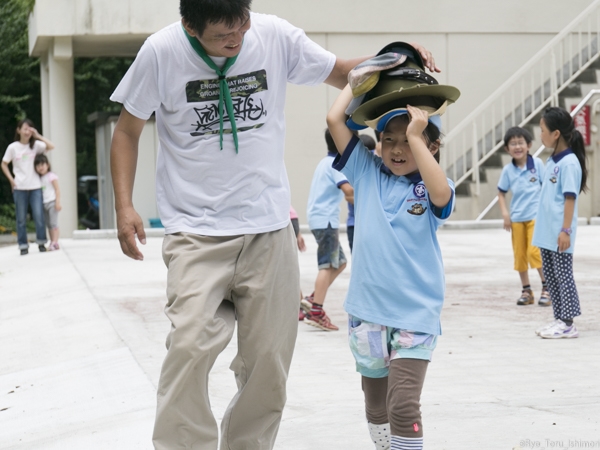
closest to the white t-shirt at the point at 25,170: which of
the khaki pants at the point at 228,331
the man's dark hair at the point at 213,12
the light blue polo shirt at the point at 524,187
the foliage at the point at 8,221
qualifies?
the light blue polo shirt at the point at 524,187

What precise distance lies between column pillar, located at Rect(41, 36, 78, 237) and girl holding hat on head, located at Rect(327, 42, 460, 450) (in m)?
15.5

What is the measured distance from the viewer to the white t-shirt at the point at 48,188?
546 inches

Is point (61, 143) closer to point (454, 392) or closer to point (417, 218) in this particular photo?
point (454, 392)

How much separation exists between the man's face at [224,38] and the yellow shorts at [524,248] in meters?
5.61

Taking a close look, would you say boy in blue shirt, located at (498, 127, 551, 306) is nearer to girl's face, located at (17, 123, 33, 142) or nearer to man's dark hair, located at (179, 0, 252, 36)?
man's dark hair, located at (179, 0, 252, 36)

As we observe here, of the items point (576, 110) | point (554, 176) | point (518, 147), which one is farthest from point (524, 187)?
point (576, 110)

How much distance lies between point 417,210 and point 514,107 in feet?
51.4

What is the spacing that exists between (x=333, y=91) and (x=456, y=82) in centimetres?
248

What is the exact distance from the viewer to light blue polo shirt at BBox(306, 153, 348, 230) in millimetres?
7414

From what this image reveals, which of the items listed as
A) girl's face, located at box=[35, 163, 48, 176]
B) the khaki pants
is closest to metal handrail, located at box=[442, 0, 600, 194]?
girl's face, located at box=[35, 163, 48, 176]

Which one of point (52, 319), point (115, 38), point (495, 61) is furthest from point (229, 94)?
point (495, 61)

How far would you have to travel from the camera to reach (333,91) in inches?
731

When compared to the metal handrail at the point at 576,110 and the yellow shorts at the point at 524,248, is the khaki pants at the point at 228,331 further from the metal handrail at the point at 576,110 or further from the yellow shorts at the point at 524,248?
the metal handrail at the point at 576,110

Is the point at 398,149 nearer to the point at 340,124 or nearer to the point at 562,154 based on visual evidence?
the point at 340,124
